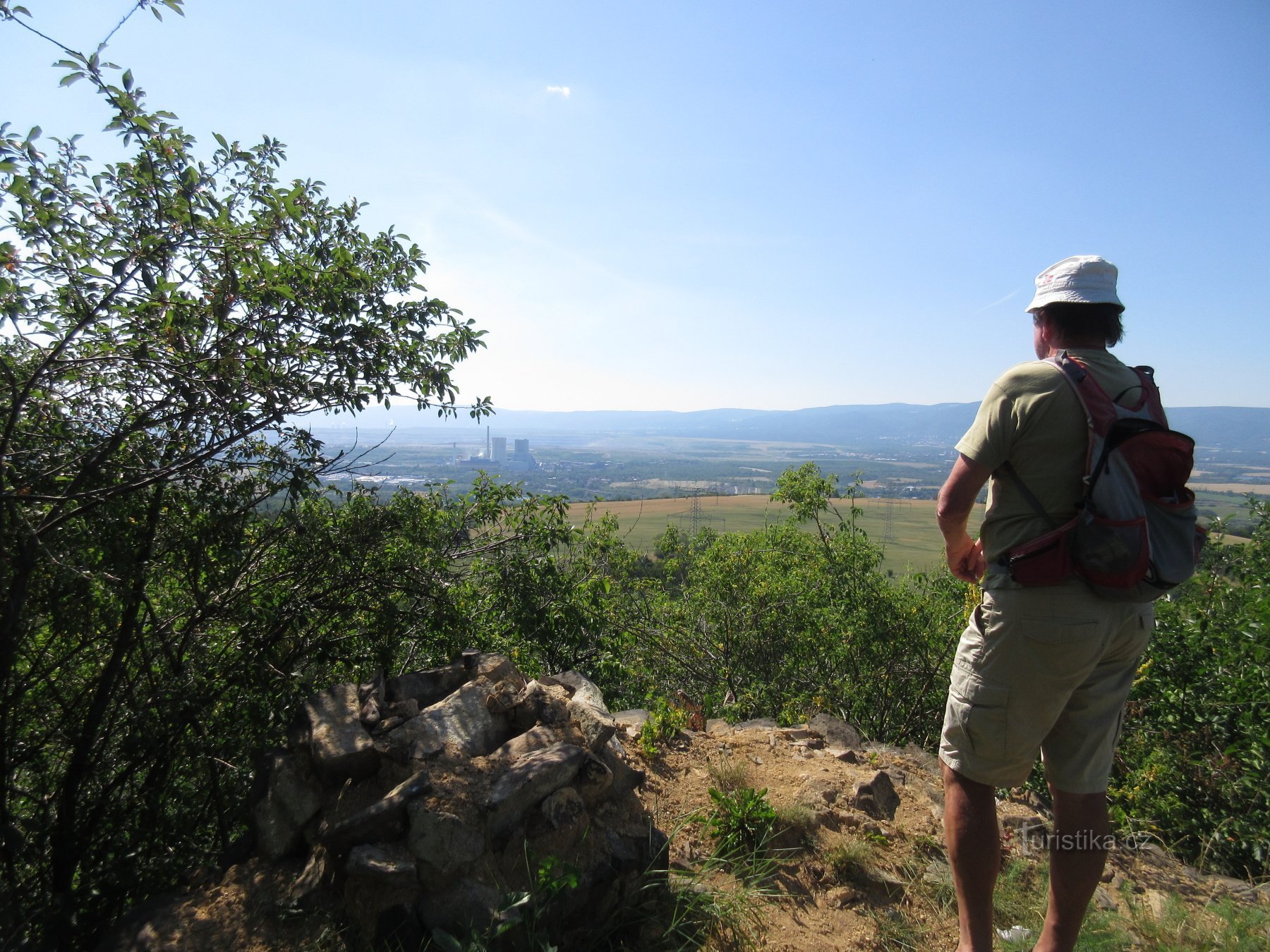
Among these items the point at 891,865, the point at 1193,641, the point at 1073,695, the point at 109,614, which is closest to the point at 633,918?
the point at 891,865

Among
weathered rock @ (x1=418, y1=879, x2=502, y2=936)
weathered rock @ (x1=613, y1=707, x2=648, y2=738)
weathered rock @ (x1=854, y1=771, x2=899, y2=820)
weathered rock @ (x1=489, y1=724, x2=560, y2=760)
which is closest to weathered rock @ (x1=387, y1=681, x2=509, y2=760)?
weathered rock @ (x1=489, y1=724, x2=560, y2=760)

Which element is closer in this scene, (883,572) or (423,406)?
(423,406)

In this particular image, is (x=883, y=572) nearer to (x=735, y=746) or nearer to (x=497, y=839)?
(x=735, y=746)

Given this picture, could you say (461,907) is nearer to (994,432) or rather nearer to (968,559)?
(968,559)

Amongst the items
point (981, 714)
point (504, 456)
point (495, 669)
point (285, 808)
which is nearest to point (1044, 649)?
point (981, 714)

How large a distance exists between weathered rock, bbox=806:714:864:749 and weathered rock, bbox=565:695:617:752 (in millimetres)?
2230

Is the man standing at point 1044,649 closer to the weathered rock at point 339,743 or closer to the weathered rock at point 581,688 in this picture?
the weathered rock at point 581,688

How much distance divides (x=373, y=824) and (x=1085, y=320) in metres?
3.40

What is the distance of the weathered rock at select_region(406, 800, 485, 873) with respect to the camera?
2.60 metres

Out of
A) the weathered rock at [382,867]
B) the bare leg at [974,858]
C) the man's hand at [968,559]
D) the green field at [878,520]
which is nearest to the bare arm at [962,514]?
the man's hand at [968,559]

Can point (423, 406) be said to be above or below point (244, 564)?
above

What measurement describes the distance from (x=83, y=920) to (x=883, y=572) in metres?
9.63

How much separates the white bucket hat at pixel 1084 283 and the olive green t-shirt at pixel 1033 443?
201mm

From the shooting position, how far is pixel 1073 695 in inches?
86.7
